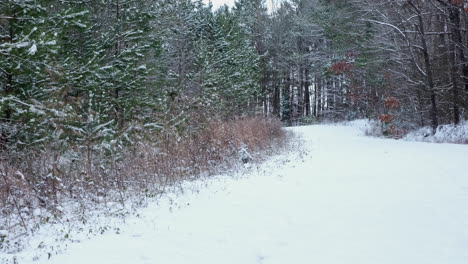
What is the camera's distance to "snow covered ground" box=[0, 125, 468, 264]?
3.05 meters

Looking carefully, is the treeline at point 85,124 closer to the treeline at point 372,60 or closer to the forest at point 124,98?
the forest at point 124,98

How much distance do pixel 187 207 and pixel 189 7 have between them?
2440cm

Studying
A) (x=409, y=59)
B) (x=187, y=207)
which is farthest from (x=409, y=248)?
(x=409, y=59)

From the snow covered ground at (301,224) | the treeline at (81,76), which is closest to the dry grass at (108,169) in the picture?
the treeline at (81,76)

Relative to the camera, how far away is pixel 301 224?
3869 millimetres

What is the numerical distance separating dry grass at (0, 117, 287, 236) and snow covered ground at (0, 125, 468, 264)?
0.88 m

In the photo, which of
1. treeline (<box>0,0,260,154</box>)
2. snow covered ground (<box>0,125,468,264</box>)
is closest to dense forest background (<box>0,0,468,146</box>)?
treeline (<box>0,0,260,154</box>)

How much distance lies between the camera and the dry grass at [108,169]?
176 inches

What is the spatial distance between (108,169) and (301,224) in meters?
3.87

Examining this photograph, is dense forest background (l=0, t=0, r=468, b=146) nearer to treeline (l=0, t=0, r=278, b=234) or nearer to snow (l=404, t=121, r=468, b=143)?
treeline (l=0, t=0, r=278, b=234)

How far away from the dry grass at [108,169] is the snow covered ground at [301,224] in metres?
0.88

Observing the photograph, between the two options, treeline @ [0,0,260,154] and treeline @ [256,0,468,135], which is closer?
treeline @ [0,0,260,154]

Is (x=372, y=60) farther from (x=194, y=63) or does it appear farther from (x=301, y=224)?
(x=301, y=224)

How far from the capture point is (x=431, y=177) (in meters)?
6.08
